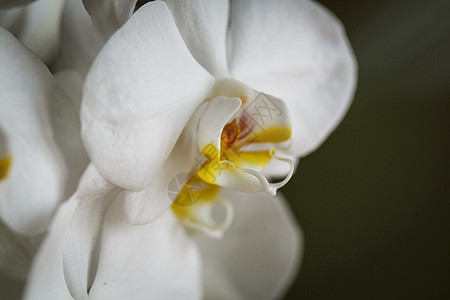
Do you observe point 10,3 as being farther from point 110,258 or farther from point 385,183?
point 385,183

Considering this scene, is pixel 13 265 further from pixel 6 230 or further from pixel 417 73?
pixel 417 73

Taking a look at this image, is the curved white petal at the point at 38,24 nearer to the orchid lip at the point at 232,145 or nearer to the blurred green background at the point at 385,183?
the orchid lip at the point at 232,145

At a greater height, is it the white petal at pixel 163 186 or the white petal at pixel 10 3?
the white petal at pixel 10 3

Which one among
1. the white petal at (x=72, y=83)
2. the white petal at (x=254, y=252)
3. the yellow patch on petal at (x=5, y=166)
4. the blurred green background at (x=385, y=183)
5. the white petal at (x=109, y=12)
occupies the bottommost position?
the blurred green background at (x=385, y=183)

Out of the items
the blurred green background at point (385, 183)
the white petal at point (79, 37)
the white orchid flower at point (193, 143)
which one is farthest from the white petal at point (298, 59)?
the blurred green background at point (385, 183)

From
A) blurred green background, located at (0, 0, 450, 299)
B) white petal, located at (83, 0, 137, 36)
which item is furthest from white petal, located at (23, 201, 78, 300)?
A: blurred green background, located at (0, 0, 450, 299)

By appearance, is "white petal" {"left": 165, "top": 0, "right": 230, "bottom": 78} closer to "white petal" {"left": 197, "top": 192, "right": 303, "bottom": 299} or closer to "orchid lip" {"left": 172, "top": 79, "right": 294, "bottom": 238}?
"orchid lip" {"left": 172, "top": 79, "right": 294, "bottom": 238}

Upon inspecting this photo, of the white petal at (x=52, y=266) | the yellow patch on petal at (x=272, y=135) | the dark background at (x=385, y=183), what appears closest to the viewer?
the white petal at (x=52, y=266)
